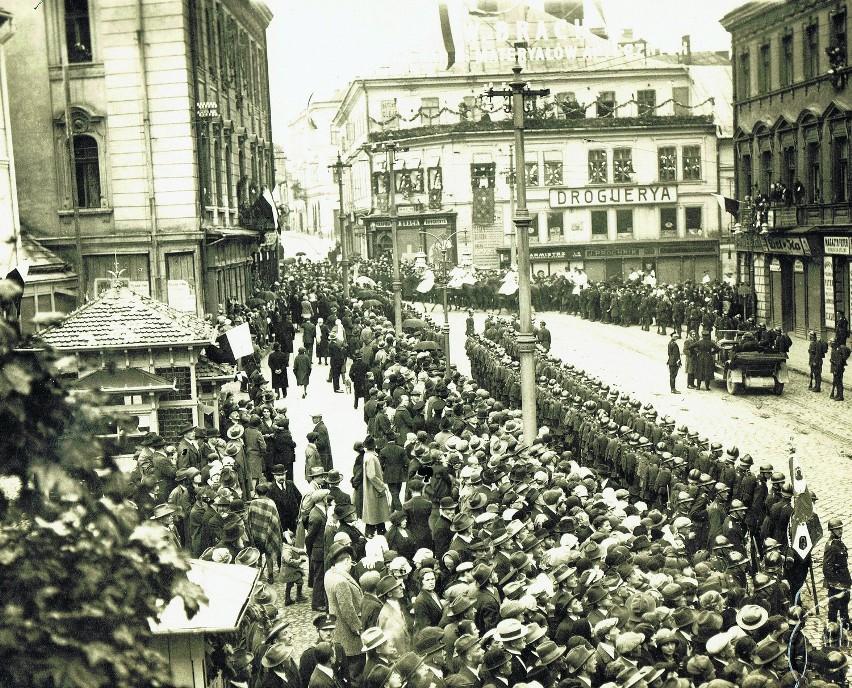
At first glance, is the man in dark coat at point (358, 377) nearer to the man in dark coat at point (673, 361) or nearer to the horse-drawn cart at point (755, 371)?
the man in dark coat at point (673, 361)

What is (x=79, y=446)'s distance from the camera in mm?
4645

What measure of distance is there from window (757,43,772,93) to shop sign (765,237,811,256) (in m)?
5.45

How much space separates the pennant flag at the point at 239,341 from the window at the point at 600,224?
4136 centimetres

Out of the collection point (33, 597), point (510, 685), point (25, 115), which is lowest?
point (510, 685)

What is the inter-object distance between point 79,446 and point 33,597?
0.61m

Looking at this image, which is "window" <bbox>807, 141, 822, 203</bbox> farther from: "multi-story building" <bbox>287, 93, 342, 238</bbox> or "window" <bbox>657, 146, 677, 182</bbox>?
"multi-story building" <bbox>287, 93, 342, 238</bbox>

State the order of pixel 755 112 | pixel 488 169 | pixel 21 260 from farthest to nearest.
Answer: pixel 488 169 → pixel 755 112 → pixel 21 260

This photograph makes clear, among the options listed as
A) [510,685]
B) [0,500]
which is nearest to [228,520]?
[510,685]

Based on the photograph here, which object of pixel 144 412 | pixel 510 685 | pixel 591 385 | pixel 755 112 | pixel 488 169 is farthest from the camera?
pixel 488 169

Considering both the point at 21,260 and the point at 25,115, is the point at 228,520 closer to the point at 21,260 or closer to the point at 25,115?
the point at 21,260

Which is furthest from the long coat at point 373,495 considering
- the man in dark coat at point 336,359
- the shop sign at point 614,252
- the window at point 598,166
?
the window at point 598,166

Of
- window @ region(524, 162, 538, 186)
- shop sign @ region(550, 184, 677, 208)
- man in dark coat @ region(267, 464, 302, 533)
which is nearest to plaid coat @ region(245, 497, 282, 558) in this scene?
man in dark coat @ region(267, 464, 302, 533)

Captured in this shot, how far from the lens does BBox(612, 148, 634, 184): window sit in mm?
60000

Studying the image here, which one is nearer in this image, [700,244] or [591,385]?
[591,385]
